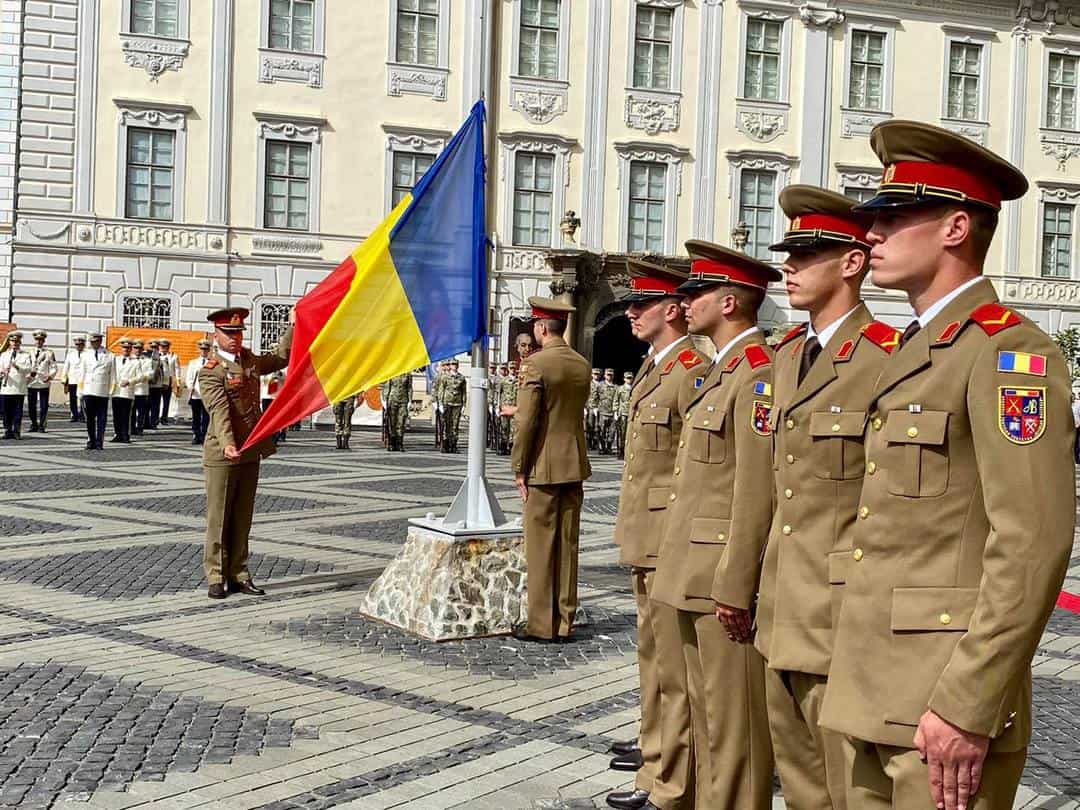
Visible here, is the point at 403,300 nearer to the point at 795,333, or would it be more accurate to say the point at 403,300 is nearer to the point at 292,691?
the point at 292,691

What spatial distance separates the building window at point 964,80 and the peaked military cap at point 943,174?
113 feet

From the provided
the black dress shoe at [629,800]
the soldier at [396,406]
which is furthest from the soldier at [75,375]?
the black dress shoe at [629,800]

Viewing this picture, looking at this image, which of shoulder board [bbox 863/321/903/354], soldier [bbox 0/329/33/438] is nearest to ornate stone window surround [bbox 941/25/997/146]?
soldier [bbox 0/329/33/438]

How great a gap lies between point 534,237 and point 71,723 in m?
27.2

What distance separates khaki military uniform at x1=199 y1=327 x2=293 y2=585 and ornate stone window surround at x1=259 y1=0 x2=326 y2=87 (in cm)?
2252

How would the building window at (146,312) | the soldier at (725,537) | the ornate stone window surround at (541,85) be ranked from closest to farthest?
the soldier at (725,537) → the building window at (146,312) → the ornate stone window surround at (541,85)

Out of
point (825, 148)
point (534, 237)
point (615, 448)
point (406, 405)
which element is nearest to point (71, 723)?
point (406, 405)

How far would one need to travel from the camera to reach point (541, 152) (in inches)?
1272

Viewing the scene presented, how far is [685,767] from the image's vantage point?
15.5ft

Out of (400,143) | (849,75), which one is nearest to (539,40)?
(400,143)

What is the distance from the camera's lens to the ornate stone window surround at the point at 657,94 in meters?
32.8

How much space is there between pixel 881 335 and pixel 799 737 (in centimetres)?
Answer: 107

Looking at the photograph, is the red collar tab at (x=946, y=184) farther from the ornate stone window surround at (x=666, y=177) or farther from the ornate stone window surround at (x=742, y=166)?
the ornate stone window surround at (x=742, y=166)

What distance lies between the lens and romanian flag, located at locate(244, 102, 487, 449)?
26.4 ft
